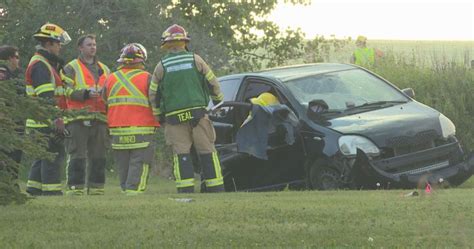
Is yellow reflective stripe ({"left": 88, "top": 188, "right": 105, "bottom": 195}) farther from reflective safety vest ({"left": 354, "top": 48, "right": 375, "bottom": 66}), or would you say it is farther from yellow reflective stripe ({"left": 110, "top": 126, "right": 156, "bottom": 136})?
reflective safety vest ({"left": 354, "top": 48, "right": 375, "bottom": 66})

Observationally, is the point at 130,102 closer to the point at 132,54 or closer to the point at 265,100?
the point at 132,54

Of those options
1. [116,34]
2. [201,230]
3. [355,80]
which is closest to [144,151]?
[355,80]

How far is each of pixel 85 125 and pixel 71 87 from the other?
19.1 inches

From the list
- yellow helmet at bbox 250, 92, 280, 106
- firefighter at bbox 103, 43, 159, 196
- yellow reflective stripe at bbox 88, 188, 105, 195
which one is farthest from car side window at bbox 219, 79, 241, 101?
yellow reflective stripe at bbox 88, 188, 105, 195

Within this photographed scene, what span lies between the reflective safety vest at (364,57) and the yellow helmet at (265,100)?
764cm

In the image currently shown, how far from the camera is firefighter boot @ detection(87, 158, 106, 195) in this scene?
12.1 metres

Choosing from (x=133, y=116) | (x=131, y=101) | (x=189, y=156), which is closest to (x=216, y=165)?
(x=189, y=156)

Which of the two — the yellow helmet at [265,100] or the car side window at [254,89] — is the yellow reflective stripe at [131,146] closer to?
the yellow helmet at [265,100]

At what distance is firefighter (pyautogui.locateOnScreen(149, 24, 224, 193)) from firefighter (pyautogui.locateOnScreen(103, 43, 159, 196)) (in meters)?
0.42

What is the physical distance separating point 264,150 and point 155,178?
21.1ft

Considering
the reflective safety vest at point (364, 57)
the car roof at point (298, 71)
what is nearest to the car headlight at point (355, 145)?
the car roof at point (298, 71)

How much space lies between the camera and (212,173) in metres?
10.9

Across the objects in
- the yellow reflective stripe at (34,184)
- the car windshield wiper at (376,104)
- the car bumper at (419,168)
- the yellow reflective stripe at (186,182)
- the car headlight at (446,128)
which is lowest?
the yellow reflective stripe at (34,184)

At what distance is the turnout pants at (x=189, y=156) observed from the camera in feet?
35.7
